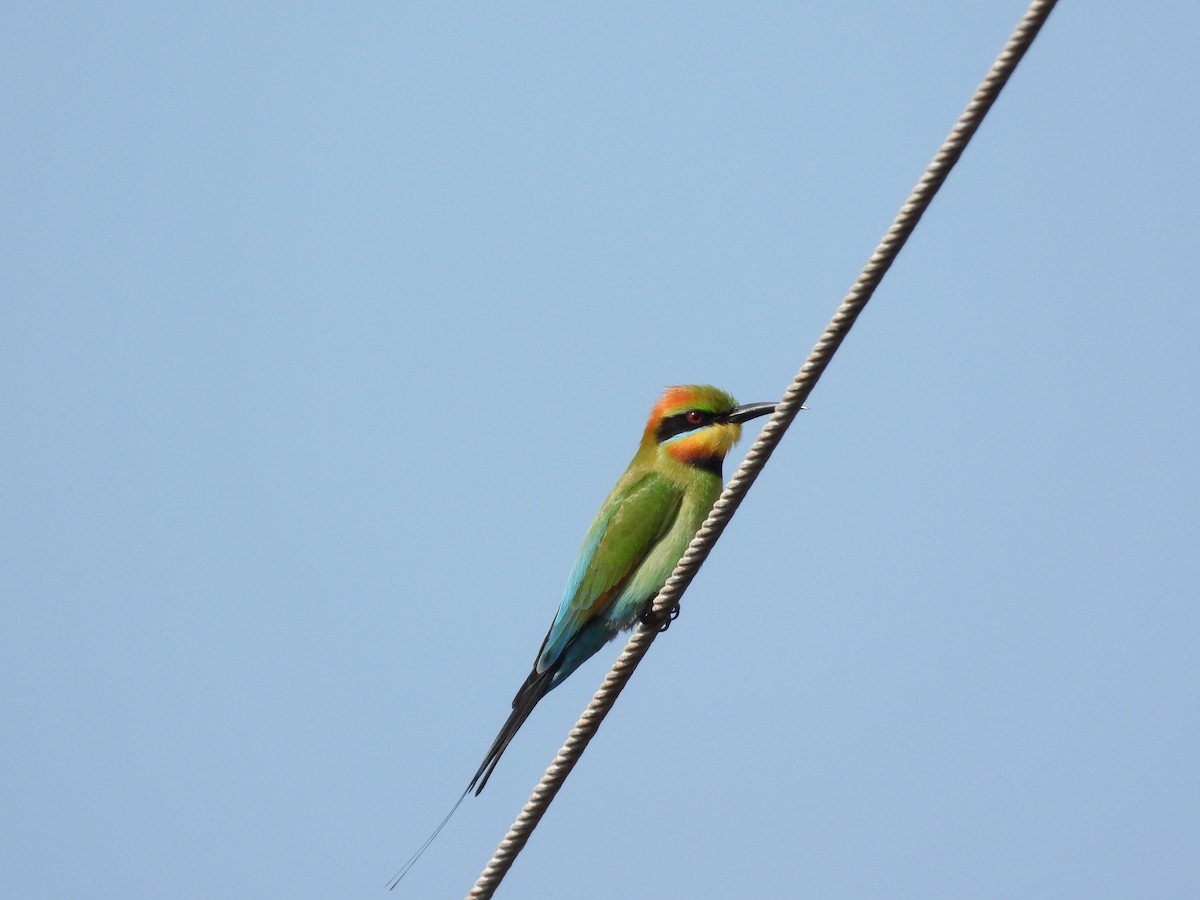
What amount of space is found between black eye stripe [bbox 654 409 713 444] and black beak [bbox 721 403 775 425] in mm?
68

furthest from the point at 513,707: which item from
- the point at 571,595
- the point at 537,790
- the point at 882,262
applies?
the point at 882,262

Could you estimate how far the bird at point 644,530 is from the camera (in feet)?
16.5

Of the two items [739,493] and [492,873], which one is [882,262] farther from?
[492,873]

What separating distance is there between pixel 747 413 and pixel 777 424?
7.27ft

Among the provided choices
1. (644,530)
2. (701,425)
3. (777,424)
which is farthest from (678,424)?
(777,424)

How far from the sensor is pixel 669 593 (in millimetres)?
3764

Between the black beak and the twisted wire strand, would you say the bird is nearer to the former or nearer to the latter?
the black beak

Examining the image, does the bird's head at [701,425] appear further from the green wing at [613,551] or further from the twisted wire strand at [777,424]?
the twisted wire strand at [777,424]

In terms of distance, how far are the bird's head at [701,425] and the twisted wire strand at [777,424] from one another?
1.30 m

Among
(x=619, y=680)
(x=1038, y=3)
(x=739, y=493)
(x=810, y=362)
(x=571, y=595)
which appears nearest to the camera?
(x=1038, y=3)

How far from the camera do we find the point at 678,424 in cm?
539

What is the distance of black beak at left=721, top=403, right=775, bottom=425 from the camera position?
5305mm

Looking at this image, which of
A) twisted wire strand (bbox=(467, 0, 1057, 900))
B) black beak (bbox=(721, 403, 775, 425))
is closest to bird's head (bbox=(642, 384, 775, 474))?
black beak (bbox=(721, 403, 775, 425))

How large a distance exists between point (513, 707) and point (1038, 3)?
2997mm
